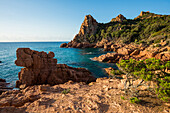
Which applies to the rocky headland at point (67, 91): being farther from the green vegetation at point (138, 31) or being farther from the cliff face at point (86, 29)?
the cliff face at point (86, 29)

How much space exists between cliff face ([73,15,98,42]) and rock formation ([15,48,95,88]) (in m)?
96.4

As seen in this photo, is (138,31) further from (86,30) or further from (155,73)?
(155,73)

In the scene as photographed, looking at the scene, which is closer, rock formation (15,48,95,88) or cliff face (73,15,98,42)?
rock formation (15,48,95,88)

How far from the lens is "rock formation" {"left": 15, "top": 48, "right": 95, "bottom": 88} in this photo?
18047mm

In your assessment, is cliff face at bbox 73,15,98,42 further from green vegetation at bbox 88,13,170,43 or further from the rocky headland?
the rocky headland

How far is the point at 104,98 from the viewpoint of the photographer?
10109 millimetres

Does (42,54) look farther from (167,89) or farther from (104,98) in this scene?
(167,89)

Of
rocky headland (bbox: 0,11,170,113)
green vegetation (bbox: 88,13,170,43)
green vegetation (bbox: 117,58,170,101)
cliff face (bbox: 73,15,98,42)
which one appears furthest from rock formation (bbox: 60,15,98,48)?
green vegetation (bbox: 117,58,170,101)

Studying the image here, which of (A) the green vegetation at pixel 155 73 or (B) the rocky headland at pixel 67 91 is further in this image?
(B) the rocky headland at pixel 67 91

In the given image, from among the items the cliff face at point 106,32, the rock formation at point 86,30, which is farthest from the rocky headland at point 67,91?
the rock formation at point 86,30

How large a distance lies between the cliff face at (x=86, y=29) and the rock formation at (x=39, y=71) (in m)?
96.4

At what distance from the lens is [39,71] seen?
Answer: 19.5 metres

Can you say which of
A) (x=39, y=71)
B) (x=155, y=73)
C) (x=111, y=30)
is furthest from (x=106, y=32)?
(x=155, y=73)

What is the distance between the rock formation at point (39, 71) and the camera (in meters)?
18.0
